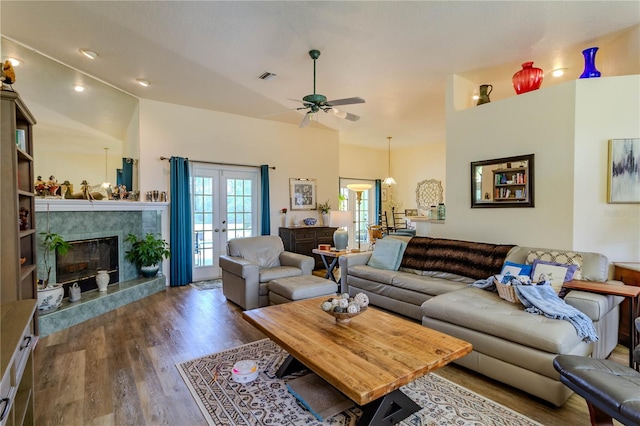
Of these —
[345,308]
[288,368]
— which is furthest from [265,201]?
[345,308]

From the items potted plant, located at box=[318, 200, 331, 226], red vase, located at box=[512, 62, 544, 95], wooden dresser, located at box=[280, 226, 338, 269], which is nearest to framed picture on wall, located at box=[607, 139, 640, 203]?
red vase, located at box=[512, 62, 544, 95]

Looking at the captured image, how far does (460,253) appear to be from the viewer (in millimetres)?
3744

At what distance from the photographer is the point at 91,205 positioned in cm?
418

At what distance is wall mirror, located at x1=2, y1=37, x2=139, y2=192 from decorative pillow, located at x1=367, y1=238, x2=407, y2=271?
4170 mm

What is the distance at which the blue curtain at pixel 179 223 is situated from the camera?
17.4 feet

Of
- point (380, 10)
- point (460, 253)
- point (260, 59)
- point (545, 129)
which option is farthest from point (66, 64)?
point (545, 129)

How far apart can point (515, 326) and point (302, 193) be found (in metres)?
5.07

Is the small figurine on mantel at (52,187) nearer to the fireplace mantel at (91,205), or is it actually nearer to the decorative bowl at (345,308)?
the fireplace mantel at (91,205)

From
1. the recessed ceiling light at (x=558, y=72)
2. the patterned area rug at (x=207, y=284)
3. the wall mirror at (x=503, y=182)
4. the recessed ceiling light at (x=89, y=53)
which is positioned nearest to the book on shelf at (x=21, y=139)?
the recessed ceiling light at (x=89, y=53)

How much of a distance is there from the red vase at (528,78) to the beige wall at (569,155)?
160mm

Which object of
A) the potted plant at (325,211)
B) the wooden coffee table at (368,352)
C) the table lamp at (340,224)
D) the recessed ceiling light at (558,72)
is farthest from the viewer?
the potted plant at (325,211)

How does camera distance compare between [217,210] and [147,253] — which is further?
[217,210]

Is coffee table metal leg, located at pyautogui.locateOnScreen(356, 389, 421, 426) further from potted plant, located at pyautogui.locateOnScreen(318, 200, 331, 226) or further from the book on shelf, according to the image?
potted plant, located at pyautogui.locateOnScreen(318, 200, 331, 226)

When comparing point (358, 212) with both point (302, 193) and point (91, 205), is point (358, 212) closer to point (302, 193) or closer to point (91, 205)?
point (302, 193)
